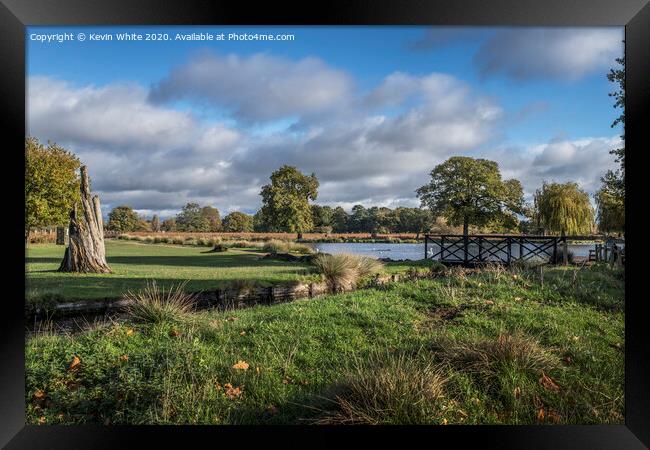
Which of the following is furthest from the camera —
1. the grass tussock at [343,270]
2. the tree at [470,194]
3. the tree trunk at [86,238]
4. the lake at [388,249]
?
the tree at [470,194]

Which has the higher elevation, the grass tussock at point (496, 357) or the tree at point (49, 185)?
the tree at point (49, 185)

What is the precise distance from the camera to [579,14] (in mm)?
2654

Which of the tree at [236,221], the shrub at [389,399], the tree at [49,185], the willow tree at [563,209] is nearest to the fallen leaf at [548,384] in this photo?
the shrub at [389,399]

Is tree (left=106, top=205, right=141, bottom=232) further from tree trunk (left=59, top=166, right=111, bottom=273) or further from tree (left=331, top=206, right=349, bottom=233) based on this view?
tree (left=331, top=206, right=349, bottom=233)

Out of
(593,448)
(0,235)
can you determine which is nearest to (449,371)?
(593,448)

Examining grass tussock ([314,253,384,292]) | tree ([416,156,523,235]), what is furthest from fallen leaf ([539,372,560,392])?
tree ([416,156,523,235])

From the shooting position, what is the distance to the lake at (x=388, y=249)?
8233 mm

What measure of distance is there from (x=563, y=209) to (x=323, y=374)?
10893mm

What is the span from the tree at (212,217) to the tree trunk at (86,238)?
2118 millimetres

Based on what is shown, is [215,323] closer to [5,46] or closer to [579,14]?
[5,46]

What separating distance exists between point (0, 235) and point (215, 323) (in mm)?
1989

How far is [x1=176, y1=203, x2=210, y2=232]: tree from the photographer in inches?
332

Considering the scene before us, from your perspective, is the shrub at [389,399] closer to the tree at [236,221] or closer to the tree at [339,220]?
the tree at [339,220]

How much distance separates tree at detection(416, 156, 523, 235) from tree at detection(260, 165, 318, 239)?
15.1 feet
